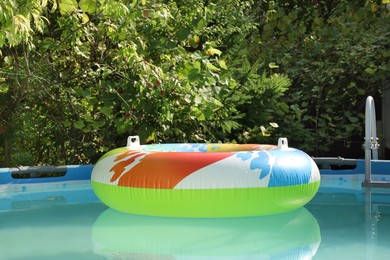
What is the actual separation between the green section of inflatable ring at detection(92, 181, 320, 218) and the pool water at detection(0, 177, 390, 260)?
6 centimetres

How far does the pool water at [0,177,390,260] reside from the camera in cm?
333

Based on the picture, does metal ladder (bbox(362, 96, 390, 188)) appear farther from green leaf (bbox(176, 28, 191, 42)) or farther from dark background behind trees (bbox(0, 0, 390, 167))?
green leaf (bbox(176, 28, 191, 42))

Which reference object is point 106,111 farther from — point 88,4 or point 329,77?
point 329,77

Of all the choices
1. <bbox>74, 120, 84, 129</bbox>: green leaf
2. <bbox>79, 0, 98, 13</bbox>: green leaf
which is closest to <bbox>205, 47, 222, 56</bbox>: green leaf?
<bbox>74, 120, 84, 129</bbox>: green leaf

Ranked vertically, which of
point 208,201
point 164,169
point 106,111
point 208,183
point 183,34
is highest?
point 183,34

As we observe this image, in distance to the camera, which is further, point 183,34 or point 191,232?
point 183,34

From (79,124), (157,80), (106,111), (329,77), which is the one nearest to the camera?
(157,80)

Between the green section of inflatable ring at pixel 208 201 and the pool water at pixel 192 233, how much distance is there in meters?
0.06

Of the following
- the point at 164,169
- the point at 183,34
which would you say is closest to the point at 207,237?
the point at 164,169

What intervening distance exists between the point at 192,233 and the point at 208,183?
44 centimetres

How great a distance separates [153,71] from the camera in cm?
552

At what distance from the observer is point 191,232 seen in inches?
154

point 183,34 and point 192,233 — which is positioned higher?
point 183,34

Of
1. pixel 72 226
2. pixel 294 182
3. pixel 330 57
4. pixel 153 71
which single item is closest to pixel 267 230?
pixel 294 182
